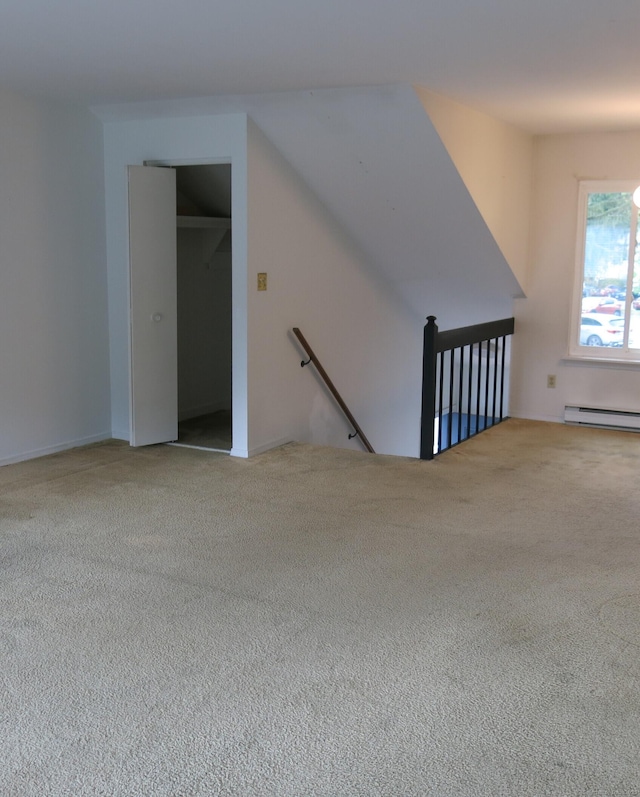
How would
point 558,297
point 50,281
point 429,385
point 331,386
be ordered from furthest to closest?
point 558,297 < point 331,386 < point 50,281 < point 429,385

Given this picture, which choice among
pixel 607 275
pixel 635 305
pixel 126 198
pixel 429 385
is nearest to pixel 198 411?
pixel 126 198

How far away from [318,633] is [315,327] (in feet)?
11.2

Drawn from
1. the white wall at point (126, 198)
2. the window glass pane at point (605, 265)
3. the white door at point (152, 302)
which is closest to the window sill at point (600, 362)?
the window glass pane at point (605, 265)

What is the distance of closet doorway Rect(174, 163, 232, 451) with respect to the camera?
6.57 metres

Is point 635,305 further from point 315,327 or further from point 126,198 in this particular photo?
point 126,198

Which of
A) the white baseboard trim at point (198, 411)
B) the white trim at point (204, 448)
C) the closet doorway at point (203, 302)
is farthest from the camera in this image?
the white baseboard trim at point (198, 411)

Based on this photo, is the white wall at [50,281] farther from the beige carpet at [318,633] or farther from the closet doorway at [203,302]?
the closet doorway at [203,302]

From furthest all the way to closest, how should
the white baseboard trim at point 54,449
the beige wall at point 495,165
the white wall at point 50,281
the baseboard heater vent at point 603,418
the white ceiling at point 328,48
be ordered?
1. the baseboard heater vent at point 603,418
2. the white baseboard trim at point 54,449
3. the white wall at point 50,281
4. the beige wall at point 495,165
5. the white ceiling at point 328,48

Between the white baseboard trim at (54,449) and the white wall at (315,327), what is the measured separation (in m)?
1.22

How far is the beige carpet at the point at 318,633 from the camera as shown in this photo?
2.29m

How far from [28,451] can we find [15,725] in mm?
3187

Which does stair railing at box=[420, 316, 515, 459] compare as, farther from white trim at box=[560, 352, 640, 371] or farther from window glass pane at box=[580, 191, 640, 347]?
window glass pane at box=[580, 191, 640, 347]

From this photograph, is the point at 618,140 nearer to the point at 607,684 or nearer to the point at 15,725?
the point at 607,684

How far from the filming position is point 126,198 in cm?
550
